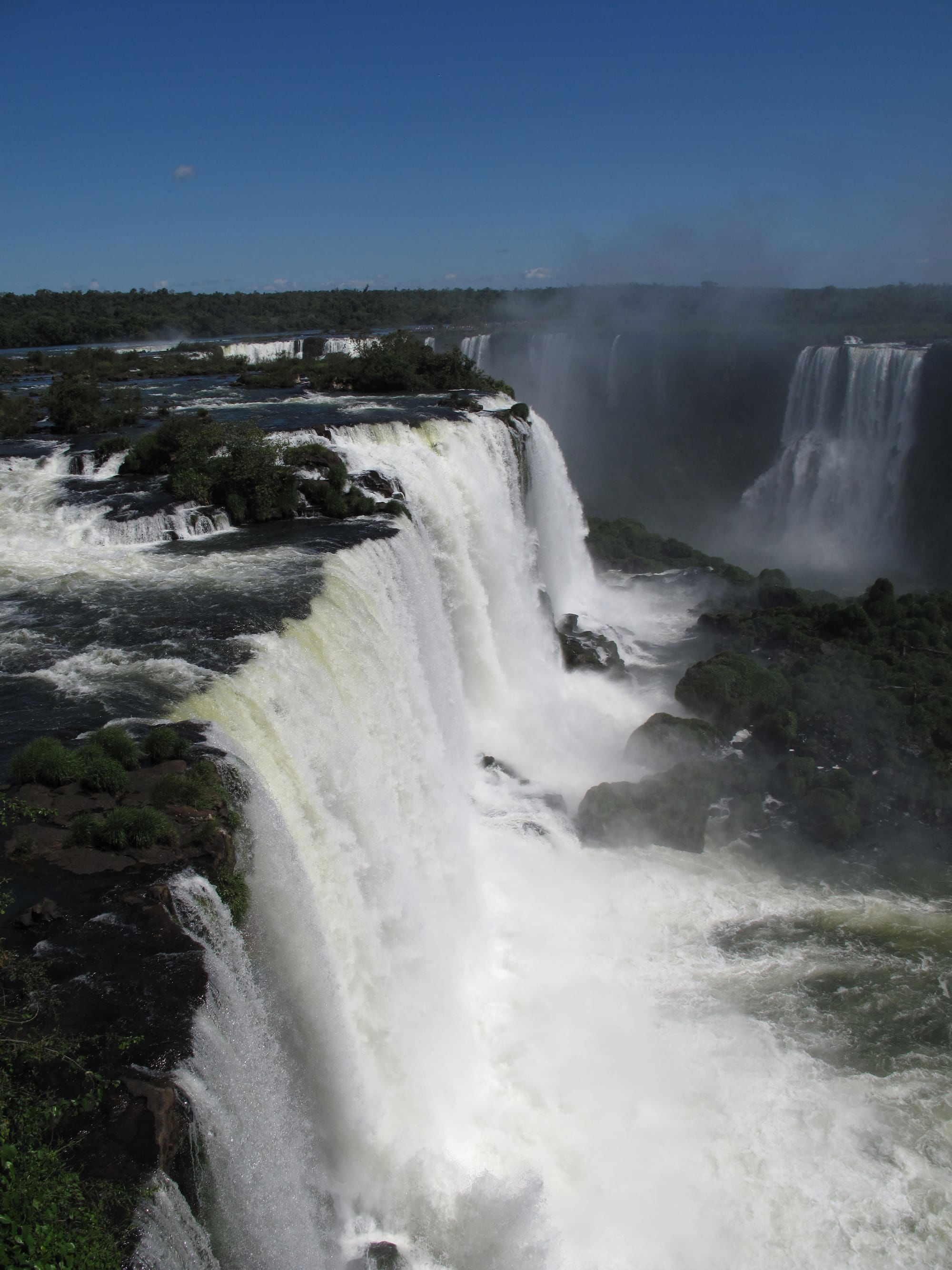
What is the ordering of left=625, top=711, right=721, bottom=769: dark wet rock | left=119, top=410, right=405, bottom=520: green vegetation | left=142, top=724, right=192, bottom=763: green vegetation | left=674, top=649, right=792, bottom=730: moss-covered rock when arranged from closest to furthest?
left=142, top=724, right=192, bottom=763: green vegetation
left=119, top=410, right=405, bottom=520: green vegetation
left=625, top=711, right=721, bottom=769: dark wet rock
left=674, top=649, right=792, bottom=730: moss-covered rock

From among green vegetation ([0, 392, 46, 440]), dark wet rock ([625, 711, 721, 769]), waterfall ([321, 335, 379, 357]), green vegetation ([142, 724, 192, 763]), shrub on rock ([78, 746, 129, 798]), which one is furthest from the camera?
waterfall ([321, 335, 379, 357])

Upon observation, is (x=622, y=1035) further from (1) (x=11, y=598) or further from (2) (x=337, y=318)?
(2) (x=337, y=318)

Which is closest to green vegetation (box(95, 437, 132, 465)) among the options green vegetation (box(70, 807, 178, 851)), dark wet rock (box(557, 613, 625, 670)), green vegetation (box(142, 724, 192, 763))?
dark wet rock (box(557, 613, 625, 670))

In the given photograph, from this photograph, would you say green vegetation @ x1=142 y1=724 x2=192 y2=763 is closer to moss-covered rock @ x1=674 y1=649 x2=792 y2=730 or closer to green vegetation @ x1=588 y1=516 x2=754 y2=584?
moss-covered rock @ x1=674 y1=649 x2=792 y2=730

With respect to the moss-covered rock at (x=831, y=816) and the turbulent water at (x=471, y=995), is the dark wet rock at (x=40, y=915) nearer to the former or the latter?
the turbulent water at (x=471, y=995)

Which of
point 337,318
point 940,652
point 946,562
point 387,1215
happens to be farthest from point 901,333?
point 387,1215

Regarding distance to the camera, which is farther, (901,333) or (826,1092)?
(901,333)
